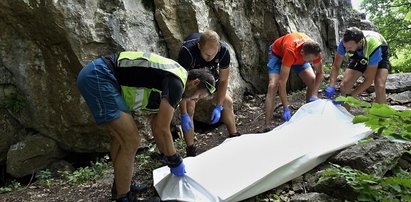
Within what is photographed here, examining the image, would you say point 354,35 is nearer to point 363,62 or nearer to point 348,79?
point 363,62

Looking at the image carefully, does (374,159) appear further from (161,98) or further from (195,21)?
(195,21)

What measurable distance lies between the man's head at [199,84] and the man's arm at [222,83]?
4.65 feet

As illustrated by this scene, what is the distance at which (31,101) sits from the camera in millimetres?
5527

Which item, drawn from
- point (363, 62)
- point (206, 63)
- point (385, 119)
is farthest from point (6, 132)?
point (385, 119)

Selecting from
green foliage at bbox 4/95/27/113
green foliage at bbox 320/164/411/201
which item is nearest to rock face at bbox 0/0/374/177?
green foliage at bbox 4/95/27/113

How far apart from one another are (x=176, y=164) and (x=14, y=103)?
11.7 ft

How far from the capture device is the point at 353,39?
15.0 feet

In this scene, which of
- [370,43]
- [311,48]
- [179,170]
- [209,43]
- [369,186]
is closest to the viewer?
[369,186]

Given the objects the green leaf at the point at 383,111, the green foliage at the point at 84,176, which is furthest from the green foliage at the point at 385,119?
the green foliage at the point at 84,176

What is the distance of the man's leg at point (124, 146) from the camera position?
311cm

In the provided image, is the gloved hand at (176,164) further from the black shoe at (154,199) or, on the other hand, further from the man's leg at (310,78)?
the man's leg at (310,78)

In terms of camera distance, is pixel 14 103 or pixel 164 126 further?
pixel 14 103

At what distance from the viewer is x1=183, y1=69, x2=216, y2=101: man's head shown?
3.03 m

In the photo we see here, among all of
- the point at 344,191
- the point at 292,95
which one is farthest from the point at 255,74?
the point at 344,191
